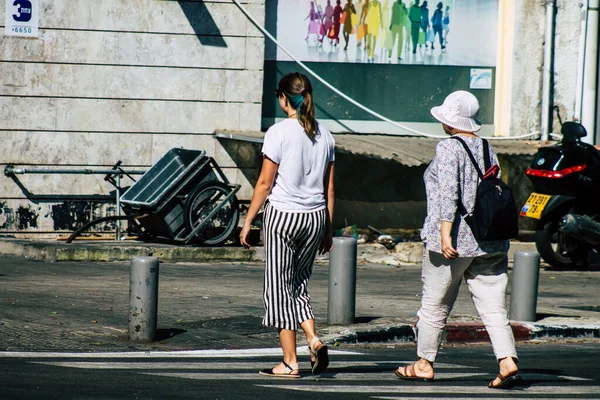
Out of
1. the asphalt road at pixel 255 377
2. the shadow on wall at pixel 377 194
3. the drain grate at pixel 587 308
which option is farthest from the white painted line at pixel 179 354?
the shadow on wall at pixel 377 194

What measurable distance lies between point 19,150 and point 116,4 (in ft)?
7.12

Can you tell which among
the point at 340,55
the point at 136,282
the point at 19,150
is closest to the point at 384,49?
the point at 340,55

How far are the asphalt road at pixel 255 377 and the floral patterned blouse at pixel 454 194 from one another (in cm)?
76

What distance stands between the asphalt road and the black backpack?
831mm

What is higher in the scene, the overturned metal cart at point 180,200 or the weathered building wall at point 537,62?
the weathered building wall at point 537,62

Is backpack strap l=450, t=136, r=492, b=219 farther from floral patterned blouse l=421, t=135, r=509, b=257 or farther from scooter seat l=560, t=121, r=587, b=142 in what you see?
scooter seat l=560, t=121, r=587, b=142

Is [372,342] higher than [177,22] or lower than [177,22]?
lower

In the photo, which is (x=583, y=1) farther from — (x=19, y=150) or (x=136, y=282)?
(x=136, y=282)

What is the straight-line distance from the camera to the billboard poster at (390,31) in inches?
590

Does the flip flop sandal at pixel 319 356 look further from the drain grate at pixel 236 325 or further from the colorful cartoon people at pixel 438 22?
the colorful cartoon people at pixel 438 22

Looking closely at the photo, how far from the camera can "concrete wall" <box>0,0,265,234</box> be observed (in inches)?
546

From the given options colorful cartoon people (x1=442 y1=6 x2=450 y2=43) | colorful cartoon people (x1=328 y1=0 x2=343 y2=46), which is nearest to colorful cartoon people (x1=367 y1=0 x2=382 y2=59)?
colorful cartoon people (x1=328 y1=0 x2=343 y2=46)

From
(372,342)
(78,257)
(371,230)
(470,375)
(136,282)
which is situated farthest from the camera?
(371,230)

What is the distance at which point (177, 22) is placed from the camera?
1429 centimetres
